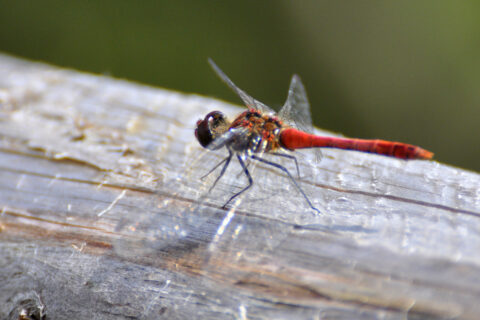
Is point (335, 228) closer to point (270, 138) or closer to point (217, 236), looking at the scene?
point (217, 236)

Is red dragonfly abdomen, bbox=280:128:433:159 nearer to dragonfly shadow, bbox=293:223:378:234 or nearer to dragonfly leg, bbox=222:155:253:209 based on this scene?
dragonfly leg, bbox=222:155:253:209

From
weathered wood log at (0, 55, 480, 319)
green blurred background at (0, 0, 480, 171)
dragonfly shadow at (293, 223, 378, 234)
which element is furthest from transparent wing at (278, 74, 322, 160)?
green blurred background at (0, 0, 480, 171)

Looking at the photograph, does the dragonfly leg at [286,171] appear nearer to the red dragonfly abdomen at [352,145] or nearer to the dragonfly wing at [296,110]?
the red dragonfly abdomen at [352,145]

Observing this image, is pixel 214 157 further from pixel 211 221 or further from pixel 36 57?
pixel 36 57

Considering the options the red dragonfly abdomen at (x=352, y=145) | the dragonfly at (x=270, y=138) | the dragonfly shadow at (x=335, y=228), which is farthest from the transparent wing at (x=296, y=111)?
the dragonfly shadow at (x=335, y=228)

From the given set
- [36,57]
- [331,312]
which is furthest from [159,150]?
[36,57]

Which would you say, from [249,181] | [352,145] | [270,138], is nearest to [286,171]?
[249,181]
